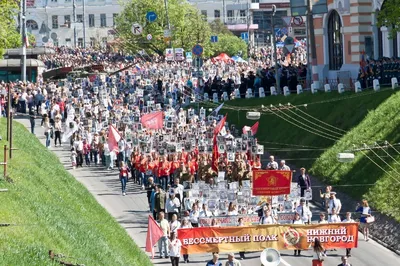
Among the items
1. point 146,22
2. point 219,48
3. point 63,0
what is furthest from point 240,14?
point 146,22

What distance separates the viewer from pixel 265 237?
3647cm

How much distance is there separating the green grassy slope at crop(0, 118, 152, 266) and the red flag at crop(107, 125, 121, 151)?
3.28m

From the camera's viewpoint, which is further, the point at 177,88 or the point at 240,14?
the point at 240,14

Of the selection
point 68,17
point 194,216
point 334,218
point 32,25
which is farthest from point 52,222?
point 68,17

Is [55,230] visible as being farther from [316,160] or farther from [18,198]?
[316,160]

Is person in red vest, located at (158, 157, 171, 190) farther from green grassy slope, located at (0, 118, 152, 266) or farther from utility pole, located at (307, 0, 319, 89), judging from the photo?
utility pole, located at (307, 0, 319, 89)

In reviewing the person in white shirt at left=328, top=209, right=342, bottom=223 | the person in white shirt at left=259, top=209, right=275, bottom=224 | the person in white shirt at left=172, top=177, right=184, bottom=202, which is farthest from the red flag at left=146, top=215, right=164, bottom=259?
the person in white shirt at left=172, top=177, right=184, bottom=202

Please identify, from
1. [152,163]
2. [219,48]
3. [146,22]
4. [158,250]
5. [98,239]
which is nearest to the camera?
[98,239]

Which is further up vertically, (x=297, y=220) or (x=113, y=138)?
(x=113, y=138)

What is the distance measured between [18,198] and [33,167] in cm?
927

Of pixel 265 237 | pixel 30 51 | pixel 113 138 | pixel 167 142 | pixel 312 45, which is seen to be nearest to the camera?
pixel 265 237

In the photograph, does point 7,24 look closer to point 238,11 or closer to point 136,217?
point 136,217

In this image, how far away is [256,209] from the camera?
39.9m

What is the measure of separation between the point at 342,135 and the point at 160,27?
183ft
